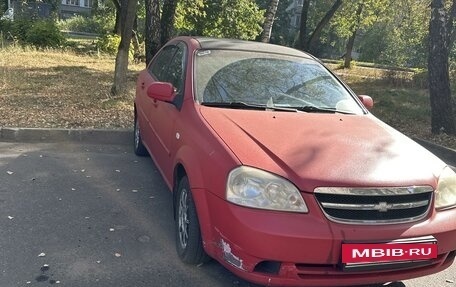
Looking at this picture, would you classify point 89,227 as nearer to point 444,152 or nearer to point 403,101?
point 444,152

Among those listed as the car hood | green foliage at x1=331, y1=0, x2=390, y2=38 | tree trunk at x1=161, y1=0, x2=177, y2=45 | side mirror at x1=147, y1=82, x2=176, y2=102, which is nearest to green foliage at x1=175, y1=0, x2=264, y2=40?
green foliage at x1=331, y1=0, x2=390, y2=38

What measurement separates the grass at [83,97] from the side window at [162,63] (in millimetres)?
1737

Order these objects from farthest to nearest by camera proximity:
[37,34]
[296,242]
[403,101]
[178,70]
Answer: [37,34] → [403,101] → [178,70] → [296,242]

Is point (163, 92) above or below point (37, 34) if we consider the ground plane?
above

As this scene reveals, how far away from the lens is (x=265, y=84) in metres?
3.94

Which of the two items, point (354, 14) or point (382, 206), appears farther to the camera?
point (354, 14)

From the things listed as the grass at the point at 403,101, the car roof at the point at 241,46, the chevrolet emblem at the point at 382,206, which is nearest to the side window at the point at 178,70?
the car roof at the point at 241,46

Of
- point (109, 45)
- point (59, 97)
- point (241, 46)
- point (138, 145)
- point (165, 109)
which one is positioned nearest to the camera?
point (165, 109)

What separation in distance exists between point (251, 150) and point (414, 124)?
22.2 ft

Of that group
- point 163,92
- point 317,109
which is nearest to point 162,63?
point 163,92

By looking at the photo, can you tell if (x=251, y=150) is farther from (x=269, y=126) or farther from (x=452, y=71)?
(x=452, y=71)

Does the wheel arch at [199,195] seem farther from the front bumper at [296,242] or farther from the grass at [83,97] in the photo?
the grass at [83,97]

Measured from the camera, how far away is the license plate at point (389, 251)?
8.25 ft

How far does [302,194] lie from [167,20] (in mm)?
7083
